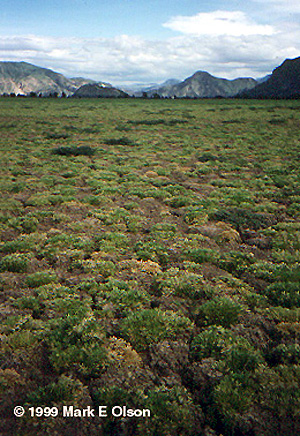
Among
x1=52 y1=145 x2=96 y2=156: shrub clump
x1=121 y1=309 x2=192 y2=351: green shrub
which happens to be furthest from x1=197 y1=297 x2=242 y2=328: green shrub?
x1=52 y1=145 x2=96 y2=156: shrub clump

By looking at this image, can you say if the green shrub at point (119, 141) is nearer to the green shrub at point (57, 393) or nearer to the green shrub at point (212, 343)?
the green shrub at point (212, 343)

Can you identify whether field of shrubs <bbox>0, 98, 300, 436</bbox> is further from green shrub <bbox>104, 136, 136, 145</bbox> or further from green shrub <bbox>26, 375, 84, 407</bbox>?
green shrub <bbox>104, 136, 136, 145</bbox>

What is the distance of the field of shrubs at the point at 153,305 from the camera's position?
5207 millimetres

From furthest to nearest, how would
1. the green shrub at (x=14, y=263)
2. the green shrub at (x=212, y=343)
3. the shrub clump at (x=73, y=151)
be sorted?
the shrub clump at (x=73, y=151)
the green shrub at (x=14, y=263)
the green shrub at (x=212, y=343)

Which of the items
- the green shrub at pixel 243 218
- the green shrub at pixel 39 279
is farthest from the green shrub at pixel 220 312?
the green shrub at pixel 243 218

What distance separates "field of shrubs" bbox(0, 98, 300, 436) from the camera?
5.21 m

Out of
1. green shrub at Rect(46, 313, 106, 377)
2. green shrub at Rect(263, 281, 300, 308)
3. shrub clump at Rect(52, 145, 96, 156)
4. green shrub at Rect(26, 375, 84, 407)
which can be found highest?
shrub clump at Rect(52, 145, 96, 156)

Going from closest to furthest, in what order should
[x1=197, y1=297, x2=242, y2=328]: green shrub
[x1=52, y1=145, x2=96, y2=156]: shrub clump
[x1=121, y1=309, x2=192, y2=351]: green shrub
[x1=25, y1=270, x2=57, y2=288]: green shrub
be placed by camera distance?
→ [x1=121, y1=309, x2=192, y2=351]: green shrub < [x1=197, y1=297, x2=242, y2=328]: green shrub < [x1=25, y1=270, x2=57, y2=288]: green shrub < [x1=52, y1=145, x2=96, y2=156]: shrub clump

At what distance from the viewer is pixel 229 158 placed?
25.2m

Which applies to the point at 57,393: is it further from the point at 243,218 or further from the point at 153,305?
the point at 243,218

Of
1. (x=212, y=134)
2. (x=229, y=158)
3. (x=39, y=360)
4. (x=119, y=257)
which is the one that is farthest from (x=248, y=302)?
(x=212, y=134)

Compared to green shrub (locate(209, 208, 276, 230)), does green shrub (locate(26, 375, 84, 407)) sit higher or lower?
lower

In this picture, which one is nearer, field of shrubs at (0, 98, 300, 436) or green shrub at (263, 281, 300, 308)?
field of shrubs at (0, 98, 300, 436)

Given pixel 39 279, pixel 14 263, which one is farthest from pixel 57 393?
pixel 14 263
